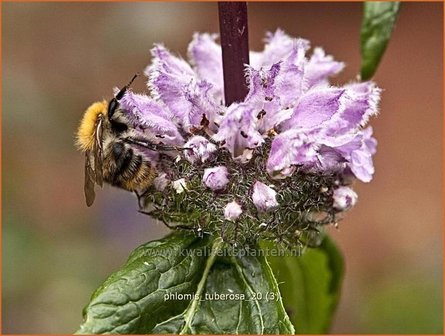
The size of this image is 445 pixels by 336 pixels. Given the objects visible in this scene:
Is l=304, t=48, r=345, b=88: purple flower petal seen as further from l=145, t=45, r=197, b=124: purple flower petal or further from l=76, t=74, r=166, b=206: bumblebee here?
l=76, t=74, r=166, b=206: bumblebee

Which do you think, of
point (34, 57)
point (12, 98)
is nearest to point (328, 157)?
point (12, 98)

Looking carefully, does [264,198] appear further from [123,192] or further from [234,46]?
[123,192]

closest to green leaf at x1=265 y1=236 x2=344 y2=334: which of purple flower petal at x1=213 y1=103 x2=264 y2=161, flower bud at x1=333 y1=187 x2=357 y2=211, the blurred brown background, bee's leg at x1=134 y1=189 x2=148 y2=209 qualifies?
flower bud at x1=333 y1=187 x2=357 y2=211

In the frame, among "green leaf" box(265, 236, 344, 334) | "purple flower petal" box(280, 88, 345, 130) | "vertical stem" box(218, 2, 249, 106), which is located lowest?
"green leaf" box(265, 236, 344, 334)

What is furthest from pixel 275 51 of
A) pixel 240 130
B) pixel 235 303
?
pixel 235 303

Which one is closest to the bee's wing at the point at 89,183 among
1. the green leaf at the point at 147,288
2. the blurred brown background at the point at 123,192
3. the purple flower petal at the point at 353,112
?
the green leaf at the point at 147,288

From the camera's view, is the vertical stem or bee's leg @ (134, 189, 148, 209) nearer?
the vertical stem

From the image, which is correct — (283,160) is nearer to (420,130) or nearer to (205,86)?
(205,86)
